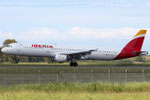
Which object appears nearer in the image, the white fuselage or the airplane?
the white fuselage

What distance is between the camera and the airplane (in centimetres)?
5116

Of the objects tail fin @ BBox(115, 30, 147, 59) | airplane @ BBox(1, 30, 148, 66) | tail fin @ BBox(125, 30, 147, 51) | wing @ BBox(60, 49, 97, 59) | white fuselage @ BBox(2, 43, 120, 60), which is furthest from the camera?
tail fin @ BBox(125, 30, 147, 51)

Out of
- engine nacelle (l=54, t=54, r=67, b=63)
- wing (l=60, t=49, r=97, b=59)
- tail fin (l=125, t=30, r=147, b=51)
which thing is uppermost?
tail fin (l=125, t=30, r=147, b=51)

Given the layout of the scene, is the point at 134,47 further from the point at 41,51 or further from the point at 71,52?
the point at 41,51

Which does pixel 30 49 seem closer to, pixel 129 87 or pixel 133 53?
pixel 133 53

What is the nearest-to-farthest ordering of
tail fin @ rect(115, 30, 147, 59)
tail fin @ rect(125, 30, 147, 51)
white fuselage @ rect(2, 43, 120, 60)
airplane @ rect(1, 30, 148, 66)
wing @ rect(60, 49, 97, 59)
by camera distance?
1. white fuselage @ rect(2, 43, 120, 60)
2. airplane @ rect(1, 30, 148, 66)
3. wing @ rect(60, 49, 97, 59)
4. tail fin @ rect(115, 30, 147, 59)
5. tail fin @ rect(125, 30, 147, 51)

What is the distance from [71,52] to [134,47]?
1335 cm

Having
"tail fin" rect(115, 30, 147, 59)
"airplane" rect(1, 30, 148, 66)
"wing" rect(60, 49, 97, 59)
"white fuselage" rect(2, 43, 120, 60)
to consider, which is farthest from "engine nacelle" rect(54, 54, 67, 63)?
"tail fin" rect(115, 30, 147, 59)

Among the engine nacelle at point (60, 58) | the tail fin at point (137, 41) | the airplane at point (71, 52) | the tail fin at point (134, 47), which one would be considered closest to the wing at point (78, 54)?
the airplane at point (71, 52)

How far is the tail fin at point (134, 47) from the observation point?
187 feet

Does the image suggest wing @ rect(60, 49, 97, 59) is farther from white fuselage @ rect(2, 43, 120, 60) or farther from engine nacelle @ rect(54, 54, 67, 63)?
engine nacelle @ rect(54, 54, 67, 63)

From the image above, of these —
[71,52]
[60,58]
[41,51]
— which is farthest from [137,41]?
[41,51]

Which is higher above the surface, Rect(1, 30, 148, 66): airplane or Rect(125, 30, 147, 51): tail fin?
Rect(125, 30, 147, 51): tail fin

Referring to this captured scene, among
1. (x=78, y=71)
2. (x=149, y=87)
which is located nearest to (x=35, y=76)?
(x=78, y=71)
